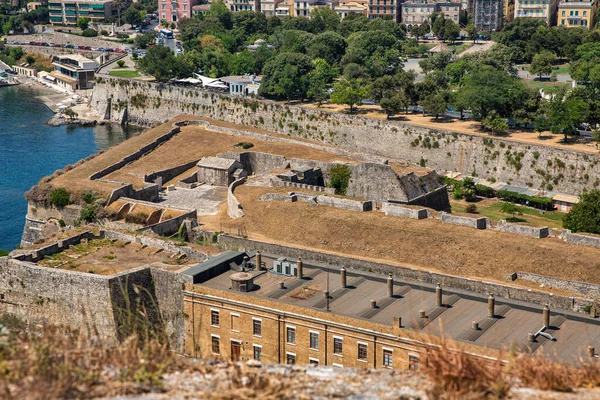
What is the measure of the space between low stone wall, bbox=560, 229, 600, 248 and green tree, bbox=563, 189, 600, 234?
848 cm

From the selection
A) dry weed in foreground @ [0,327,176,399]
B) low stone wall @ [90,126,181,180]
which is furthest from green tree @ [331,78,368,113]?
dry weed in foreground @ [0,327,176,399]

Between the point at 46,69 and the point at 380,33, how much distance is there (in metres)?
71.9

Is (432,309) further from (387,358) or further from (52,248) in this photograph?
(52,248)

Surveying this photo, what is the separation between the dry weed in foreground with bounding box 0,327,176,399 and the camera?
23.3 m

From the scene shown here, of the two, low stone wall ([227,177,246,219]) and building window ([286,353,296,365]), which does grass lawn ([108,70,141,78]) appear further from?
building window ([286,353,296,365])

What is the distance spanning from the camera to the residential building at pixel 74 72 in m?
178

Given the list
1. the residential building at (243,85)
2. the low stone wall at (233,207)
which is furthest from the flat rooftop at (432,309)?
the residential building at (243,85)

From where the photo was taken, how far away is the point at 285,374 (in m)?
25.4

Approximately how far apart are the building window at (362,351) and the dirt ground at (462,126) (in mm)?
55839

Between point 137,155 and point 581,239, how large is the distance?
169 feet

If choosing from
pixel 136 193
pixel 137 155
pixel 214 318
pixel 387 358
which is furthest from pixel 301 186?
pixel 387 358

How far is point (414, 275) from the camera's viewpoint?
62.6m

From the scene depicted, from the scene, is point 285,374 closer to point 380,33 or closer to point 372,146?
point 372,146

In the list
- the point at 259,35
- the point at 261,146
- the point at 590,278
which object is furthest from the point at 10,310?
the point at 259,35
